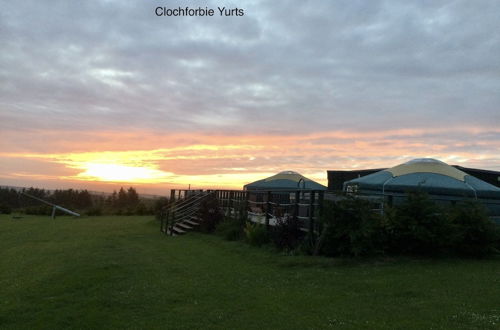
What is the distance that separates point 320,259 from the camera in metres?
10.6

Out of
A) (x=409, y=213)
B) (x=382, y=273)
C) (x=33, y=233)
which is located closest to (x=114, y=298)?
(x=382, y=273)

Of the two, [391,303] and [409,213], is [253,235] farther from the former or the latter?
[391,303]

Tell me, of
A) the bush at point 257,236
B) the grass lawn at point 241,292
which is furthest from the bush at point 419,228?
the bush at point 257,236

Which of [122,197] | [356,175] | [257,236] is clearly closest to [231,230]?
[257,236]

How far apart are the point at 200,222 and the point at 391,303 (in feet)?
41.6

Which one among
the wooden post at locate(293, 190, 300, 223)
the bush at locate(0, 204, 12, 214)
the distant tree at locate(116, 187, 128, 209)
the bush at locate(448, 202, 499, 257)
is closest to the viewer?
the bush at locate(448, 202, 499, 257)

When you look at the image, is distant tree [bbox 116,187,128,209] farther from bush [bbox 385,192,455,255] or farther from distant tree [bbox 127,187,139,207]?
bush [bbox 385,192,455,255]

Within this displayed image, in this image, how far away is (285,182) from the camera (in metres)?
22.8

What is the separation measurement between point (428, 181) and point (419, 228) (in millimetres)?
4650

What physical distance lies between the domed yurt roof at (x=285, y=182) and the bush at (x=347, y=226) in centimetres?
1089

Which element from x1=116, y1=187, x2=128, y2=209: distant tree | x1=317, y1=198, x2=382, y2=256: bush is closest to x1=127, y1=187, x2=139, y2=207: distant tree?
x1=116, y1=187, x2=128, y2=209: distant tree

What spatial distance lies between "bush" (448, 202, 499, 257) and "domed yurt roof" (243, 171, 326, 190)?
11.0 metres

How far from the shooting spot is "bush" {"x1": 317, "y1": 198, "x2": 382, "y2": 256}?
10.8 meters

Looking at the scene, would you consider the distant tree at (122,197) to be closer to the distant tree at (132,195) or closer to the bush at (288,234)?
the distant tree at (132,195)
